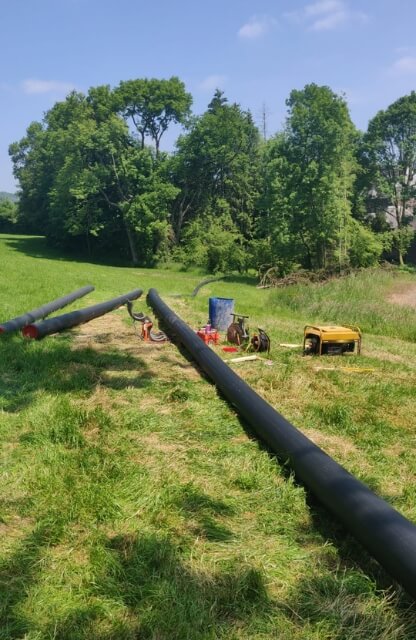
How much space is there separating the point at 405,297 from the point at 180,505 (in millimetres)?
16978

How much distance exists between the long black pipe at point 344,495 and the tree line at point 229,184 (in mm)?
24489

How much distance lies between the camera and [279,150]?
29.5 metres

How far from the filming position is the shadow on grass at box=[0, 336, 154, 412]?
564 centimetres

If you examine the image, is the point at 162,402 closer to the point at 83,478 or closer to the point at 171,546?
the point at 83,478

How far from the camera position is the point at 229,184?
42.6 metres

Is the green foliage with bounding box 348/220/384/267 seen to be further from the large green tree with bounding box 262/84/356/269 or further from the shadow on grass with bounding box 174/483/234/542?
the shadow on grass with bounding box 174/483/234/542

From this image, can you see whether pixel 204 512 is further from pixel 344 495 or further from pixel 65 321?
pixel 65 321

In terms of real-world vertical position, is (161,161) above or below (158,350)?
above

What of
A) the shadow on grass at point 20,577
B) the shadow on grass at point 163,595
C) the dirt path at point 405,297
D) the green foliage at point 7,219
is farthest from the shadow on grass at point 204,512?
the green foliage at point 7,219

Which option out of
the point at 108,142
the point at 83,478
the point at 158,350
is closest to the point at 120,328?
the point at 158,350

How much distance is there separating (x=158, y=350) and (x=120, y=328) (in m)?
2.11

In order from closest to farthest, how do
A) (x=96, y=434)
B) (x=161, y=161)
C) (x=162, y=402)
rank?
1. (x=96, y=434)
2. (x=162, y=402)
3. (x=161, y=161)

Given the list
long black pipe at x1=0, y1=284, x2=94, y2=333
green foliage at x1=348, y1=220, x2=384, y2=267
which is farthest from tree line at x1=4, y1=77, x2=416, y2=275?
long black pipe at x1=0, y1=284, x2=94, y2=333

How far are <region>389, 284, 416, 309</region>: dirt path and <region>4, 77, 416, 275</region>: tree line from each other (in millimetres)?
8025
